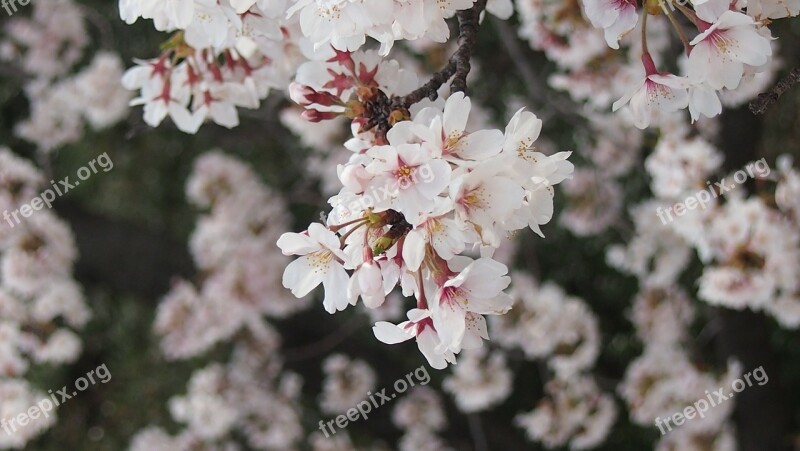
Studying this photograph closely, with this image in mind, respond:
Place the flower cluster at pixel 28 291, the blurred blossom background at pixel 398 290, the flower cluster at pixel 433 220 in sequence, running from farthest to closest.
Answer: the flower cluster at pixel 28 291 < the blurred blossom background at pixel 398 290 < the flower cluster at pixel 433 220

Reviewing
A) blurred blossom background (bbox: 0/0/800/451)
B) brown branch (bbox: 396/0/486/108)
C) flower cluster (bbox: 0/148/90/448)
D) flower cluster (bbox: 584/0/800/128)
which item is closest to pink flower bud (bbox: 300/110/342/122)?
brown branch (bbox: 396/0/486/108)

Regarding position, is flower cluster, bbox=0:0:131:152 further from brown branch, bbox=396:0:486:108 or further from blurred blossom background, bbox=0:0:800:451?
brown branch, bbox=396:0:486:108

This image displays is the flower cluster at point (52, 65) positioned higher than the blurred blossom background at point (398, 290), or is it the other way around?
the flower cluster at point (52, 65)

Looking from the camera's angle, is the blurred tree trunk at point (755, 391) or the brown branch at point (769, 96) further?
the blurred tree trunk at point (755, 391)

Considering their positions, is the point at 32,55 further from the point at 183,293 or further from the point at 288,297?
the point at 288,297

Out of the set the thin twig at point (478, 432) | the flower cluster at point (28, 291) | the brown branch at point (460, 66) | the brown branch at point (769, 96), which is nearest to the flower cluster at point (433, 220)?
the brown branch at point (460, 66)

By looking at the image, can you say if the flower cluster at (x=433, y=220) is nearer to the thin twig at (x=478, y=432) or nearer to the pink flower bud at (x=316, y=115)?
the pink flower bud at (x=316, y=115)

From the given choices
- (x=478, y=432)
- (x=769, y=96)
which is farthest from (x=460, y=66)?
(x=478, y=432)
